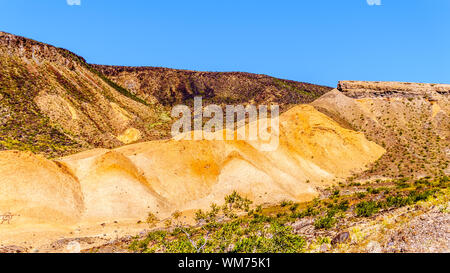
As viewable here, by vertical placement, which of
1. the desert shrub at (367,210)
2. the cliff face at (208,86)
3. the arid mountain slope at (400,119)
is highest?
the cliff face at (208,86)

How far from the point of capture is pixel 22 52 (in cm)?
8712

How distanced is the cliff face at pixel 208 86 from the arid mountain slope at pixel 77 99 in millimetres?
380

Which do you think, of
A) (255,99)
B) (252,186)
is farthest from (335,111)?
(255,99)

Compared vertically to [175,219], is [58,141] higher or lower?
higher

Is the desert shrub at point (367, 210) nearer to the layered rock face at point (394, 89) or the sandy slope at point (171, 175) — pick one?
the sandy slope at point (171, 175)

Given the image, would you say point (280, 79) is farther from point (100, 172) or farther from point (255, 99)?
point (100, 172)

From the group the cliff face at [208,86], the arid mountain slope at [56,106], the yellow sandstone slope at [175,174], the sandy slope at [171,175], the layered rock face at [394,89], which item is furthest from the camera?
the cliff face at [208,86]

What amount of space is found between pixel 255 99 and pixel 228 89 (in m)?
16.1

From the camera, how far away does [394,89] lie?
214 feet

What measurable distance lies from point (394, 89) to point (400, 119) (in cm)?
893

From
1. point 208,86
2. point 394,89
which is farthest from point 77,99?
point 394,89

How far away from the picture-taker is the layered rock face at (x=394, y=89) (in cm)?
6412

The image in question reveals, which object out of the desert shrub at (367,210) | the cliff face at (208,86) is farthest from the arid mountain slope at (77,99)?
the desert shrub at (367,210)

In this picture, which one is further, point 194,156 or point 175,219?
point 194,156
